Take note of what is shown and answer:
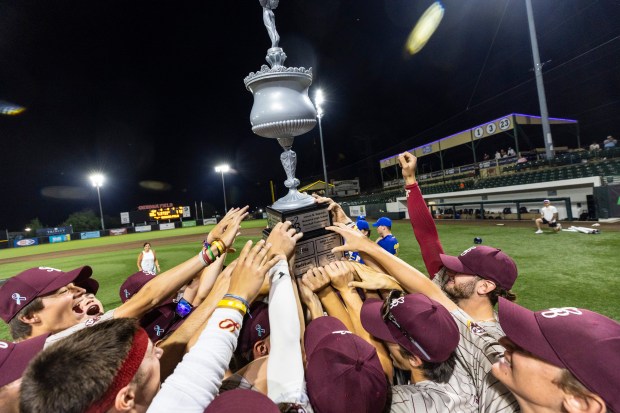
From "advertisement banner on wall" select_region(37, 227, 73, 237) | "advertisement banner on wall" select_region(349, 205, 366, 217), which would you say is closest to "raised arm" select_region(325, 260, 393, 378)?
"advertisement banner on wall" select_region(349, 205, 366, 217)

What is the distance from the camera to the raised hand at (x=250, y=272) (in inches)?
58.8

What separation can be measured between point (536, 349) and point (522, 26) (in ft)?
94.4

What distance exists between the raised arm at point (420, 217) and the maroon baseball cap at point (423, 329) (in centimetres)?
117

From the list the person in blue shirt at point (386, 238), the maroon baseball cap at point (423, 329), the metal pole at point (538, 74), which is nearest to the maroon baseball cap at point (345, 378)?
the maroon baseball cap at point (423, 329)

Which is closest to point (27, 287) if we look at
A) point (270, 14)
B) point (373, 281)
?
point (373, 281)

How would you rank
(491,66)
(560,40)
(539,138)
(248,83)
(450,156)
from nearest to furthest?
(248,83) < (560,40) < (491,66) < (539,138) < (450,156)

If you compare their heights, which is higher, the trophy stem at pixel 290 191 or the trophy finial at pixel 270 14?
the trophy finial at pixel 270 14

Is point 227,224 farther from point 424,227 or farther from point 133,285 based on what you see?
point 424,227

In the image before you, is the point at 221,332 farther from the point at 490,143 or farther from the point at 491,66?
the point at 490,143

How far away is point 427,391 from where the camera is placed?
63.1 inches

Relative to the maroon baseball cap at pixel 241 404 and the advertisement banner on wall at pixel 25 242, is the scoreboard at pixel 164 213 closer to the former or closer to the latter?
the advertisement banner on wall at pixel 25 242

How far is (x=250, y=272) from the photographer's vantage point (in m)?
1.56

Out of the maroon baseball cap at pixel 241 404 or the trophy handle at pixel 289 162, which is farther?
the trophy handle at pixel 289 162

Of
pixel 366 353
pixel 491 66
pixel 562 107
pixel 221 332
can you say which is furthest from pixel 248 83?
pixel 562 107
